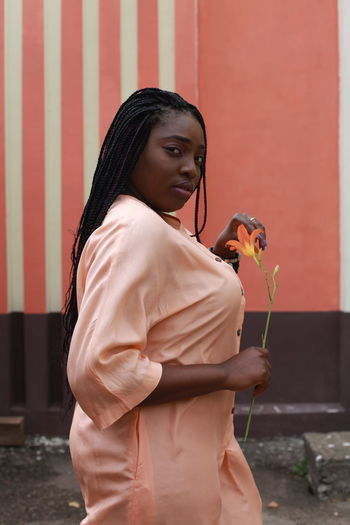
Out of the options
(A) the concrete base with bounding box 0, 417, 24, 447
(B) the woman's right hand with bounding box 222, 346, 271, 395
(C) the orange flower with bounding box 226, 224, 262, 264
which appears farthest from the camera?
(A) the concrete base with bounding box 0, 417, 24, 447

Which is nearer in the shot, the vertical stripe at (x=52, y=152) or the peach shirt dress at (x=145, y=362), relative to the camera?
the peach shirt dress at (x=145, y=362)

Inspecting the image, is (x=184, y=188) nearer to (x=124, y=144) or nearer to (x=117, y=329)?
(x=124, y=144)

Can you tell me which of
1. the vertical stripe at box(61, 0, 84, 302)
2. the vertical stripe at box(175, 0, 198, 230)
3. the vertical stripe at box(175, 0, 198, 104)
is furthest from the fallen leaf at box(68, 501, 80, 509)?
the vertical stripe at box(175, 0, 198, 104)

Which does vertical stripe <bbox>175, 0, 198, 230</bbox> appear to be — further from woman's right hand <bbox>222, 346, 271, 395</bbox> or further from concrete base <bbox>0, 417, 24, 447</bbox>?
woman's right hand <bbox>222, 346, 271, 395</bbox>

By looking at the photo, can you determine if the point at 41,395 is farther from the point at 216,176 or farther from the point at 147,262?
the point at 147,262

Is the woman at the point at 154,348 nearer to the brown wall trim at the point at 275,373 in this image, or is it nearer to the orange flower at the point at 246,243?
the orange flower at the point at 246,243

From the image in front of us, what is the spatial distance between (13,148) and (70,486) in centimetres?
248

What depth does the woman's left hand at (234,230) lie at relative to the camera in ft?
6.70

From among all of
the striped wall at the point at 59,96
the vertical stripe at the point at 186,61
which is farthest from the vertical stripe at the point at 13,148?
the vertical stripe at the point at 186,61

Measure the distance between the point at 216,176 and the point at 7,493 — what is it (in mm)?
2657

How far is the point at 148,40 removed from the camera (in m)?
5.07

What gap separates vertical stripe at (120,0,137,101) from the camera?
5059 mm

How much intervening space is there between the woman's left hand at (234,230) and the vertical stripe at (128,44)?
3186 mm

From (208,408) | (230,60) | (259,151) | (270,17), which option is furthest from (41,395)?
(208,408)
